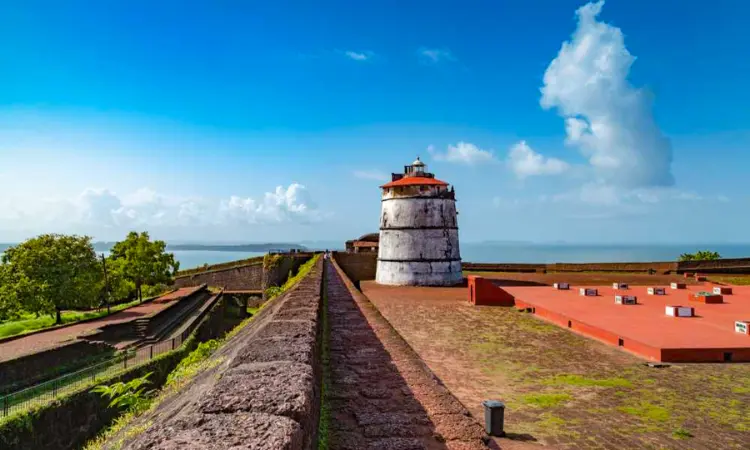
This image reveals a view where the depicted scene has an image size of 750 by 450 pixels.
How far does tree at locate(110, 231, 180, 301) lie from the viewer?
35125 mm

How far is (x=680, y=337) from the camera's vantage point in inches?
500

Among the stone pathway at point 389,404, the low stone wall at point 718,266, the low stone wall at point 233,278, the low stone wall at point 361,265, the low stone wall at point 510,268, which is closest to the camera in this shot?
the stone pathway at point 389,404

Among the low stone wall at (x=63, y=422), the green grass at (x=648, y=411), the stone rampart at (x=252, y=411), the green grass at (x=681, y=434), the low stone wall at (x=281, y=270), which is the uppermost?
the stone rampart at (x=252, y=411)

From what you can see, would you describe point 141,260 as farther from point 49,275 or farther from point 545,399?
point 545,399

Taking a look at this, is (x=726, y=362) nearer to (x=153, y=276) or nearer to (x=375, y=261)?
(x=375, y=261)

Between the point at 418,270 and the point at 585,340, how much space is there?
1619cm

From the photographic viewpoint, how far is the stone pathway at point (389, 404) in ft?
13.9

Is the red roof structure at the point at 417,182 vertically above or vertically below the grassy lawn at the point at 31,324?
above

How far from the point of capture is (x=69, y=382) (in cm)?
1471

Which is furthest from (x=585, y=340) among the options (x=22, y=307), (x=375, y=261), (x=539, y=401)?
(x=22, y=307)

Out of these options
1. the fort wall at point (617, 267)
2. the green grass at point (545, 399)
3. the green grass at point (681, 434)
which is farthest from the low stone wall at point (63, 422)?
the fort wall at point (617, 267)

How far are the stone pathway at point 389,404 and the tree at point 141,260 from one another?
31986 millimetres

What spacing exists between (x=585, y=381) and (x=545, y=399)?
1688 mm

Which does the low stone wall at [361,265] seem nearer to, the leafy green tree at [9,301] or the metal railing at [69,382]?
the metal railing at [69,382]
